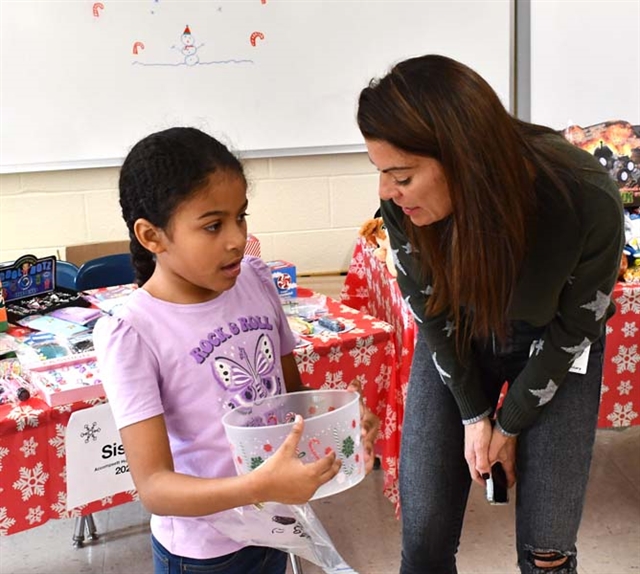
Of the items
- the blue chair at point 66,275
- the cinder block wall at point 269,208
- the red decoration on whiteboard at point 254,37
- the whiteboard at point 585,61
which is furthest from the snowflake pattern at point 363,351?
the whiteboard at point 585,61

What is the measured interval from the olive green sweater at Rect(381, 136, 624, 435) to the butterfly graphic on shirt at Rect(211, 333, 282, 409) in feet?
1.18

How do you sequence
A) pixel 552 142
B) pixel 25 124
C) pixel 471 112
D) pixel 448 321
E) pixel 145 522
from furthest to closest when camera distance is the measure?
pixel 25 124
pixel 145 522
pixel 448 321
pixel 552 142
pixel 471 112

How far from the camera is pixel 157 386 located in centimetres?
103

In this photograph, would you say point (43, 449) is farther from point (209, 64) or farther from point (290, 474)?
point (209, 64)

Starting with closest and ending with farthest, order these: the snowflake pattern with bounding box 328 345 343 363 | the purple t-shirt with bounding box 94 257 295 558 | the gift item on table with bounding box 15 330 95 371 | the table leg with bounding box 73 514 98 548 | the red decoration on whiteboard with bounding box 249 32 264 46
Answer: the purple t-shirt with bounding box 94 257 295 558 < the gift item on table with bounding box 15 330 95 371 < the snowflake pattern with bounding box 328 345 343 363 < the table leg with bounding box 73 514 98 548 < the red decoration on whiteboard with bounding box 249 32 264 46

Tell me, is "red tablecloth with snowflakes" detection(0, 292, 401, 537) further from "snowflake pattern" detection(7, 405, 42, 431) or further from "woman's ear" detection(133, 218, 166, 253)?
"woman's ear" detection(133, 218, 166, 253)

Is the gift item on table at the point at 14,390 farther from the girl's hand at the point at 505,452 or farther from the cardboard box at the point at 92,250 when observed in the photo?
the cardboard box at the point at 92,250

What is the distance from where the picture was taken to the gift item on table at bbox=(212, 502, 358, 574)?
108 centimetres

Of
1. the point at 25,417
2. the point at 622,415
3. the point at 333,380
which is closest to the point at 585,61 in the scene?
the point at 622,415

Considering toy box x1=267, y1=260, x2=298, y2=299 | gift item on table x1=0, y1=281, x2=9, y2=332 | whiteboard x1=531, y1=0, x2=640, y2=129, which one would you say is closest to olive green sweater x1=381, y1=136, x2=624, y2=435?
toy box x1=267, y1=260, x2=298, y2=299

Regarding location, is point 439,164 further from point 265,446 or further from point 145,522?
point 145,522

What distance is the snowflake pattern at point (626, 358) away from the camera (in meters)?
2.12

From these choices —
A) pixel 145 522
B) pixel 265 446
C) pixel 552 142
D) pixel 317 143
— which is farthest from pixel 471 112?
pixel 317 143

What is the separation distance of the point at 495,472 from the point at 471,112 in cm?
68
